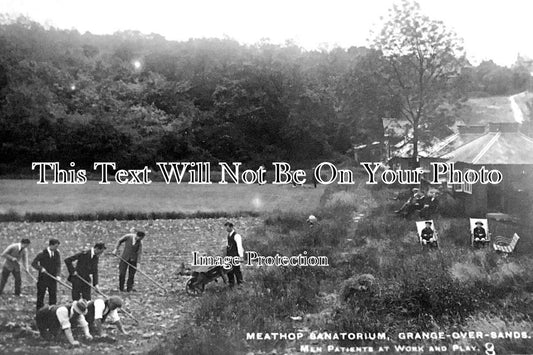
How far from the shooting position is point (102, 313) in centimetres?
517

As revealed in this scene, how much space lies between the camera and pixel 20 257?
18.0ft

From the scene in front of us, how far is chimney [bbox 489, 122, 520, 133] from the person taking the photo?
6895mm

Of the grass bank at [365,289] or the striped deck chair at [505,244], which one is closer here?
the grass bank at [365,289]

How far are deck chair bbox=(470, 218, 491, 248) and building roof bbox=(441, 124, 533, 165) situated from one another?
31.7 inches

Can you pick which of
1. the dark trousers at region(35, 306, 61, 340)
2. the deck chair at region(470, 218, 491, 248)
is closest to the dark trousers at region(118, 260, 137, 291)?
the dark trousers at region(35, 306, 61, 340)

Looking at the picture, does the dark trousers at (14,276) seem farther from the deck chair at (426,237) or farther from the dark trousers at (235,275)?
the deck chair at (426,237)

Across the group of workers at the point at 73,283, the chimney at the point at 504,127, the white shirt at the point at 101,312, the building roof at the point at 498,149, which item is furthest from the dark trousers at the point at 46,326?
the chimney at the point at 504,127

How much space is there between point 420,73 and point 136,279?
4.69m

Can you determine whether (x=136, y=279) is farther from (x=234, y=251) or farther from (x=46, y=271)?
(x=234, y=251)

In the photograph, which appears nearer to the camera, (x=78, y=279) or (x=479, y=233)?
(x=78, y=279)

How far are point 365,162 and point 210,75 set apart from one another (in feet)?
7.91

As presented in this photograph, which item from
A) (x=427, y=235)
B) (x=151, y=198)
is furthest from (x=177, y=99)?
(x=427, y=235)

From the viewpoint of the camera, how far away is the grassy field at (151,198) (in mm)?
6148

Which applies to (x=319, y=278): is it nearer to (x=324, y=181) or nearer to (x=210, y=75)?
(x=324, y=181)
